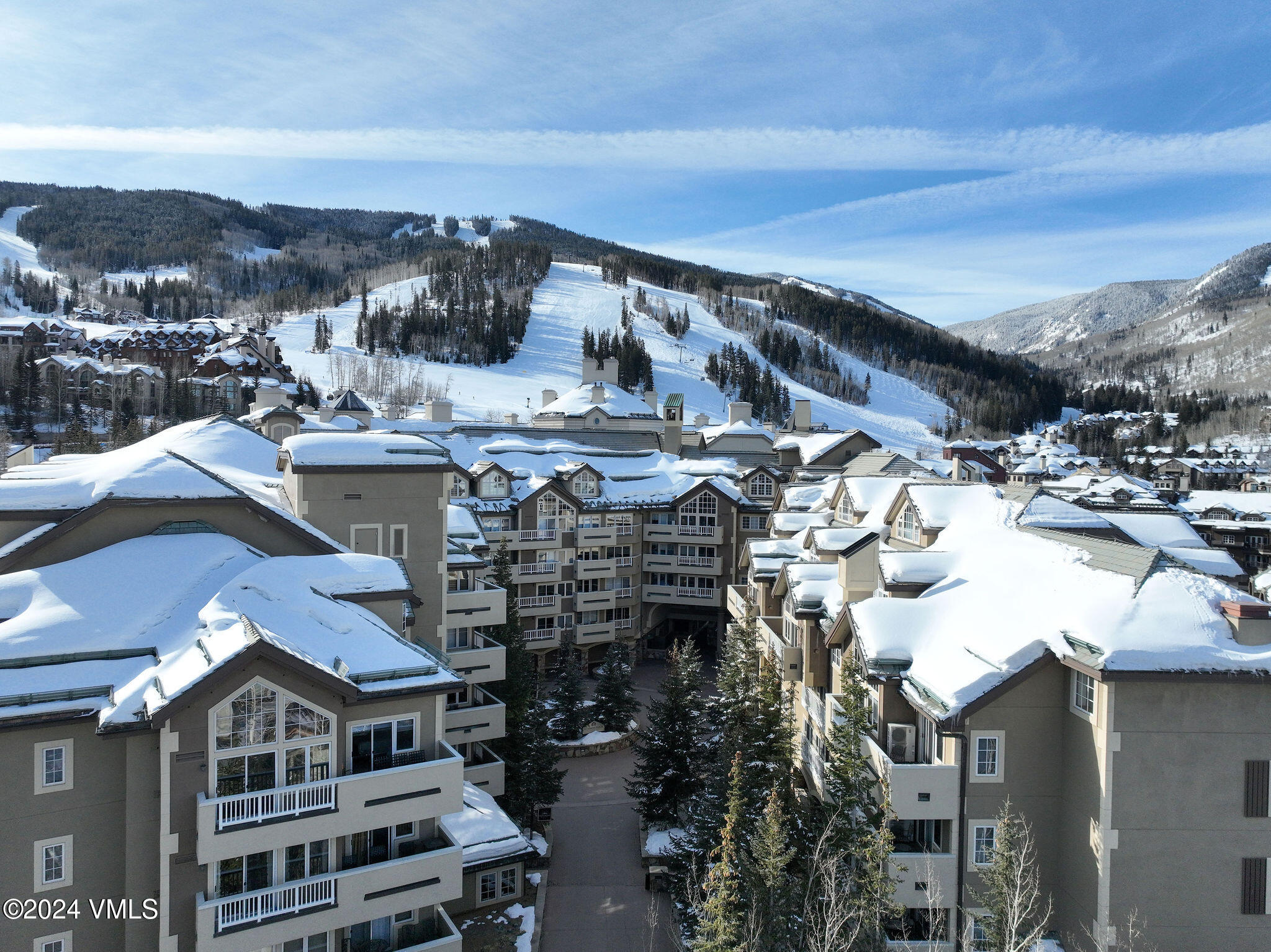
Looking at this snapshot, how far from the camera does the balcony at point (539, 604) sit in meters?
41.1

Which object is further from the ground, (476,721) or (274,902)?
(274,902)

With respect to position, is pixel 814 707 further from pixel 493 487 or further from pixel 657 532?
pixel 657 532

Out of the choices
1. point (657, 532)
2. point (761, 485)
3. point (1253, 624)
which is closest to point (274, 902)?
point (1253, 624)

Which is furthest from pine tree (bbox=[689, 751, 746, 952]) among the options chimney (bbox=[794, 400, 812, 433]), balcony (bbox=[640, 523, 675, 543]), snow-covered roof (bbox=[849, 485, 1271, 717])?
chimney (bbox=[794, 400, 812, 433])

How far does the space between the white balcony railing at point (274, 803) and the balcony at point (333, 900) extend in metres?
1.28

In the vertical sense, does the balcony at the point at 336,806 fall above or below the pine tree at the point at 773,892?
above

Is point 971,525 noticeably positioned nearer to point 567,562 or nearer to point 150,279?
point 567,562

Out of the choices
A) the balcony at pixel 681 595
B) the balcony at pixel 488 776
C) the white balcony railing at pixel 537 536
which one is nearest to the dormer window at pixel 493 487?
the white balcony railing at pixel 537 536

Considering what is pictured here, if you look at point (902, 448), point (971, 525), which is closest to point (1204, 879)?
point (971, 525)

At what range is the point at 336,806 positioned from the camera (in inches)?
523

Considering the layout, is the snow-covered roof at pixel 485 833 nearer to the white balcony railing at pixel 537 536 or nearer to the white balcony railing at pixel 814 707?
the white balcony railing at pixel 814 707

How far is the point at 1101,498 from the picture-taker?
5781cm

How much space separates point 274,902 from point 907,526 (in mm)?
21125

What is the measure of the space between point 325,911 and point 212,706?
4.24 m
